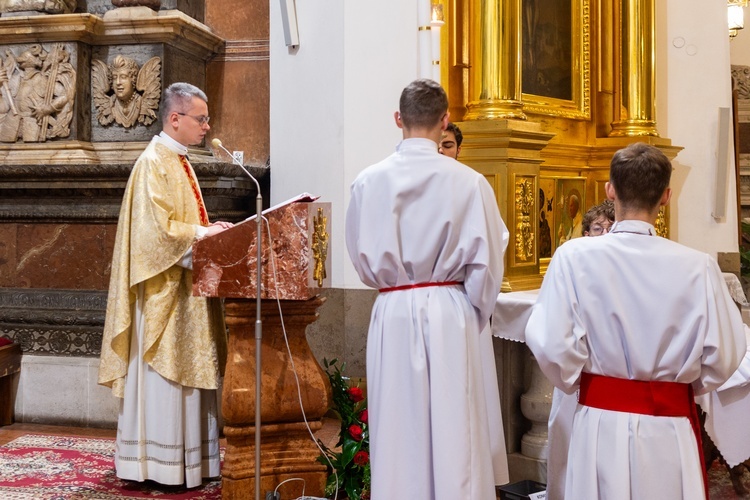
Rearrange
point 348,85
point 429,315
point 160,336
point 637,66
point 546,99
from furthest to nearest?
point 637,66
point 546,99
point 348,85
point 160,336
point 429,315

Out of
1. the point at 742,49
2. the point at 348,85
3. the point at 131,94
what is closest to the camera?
the point at 348,85

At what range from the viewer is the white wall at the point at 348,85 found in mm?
6023

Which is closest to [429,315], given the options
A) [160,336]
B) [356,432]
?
[356,432]

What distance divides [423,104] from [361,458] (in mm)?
1816

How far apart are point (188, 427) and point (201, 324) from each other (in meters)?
0.53

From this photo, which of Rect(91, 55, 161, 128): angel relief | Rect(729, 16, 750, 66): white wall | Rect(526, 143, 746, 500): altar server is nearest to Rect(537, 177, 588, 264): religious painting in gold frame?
Rect(91, 55, 161, 128): angel relief

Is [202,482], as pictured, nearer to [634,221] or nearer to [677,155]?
[634,221]

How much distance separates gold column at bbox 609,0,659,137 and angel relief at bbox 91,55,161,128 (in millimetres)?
3375

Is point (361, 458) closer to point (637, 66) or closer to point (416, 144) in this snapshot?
point (416, 144)

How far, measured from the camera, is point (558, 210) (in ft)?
21.6

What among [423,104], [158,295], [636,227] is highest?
[423,104]

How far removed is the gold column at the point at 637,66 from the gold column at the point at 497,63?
4.37 feet

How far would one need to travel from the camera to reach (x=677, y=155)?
737cm

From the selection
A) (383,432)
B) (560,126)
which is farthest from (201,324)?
(560,126)
